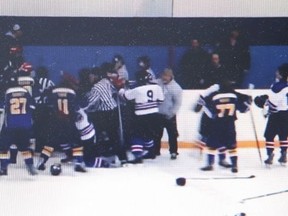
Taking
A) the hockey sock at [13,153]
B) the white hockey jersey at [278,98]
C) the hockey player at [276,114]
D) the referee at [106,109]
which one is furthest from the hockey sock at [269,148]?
the hockey sock at [13,153]

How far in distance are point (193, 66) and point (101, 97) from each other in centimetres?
42

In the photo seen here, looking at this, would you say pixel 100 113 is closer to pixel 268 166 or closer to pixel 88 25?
pixel 88 25

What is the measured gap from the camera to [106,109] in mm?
3420

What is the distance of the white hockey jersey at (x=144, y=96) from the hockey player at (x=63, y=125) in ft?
0.91

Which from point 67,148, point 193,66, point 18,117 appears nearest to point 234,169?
point 193,66

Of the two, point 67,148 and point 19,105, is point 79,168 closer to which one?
point 67,148

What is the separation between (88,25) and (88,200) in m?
0.71

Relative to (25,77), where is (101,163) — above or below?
below

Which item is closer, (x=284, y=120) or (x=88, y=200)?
(x=88, y=200)

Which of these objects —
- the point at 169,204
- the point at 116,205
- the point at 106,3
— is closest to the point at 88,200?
the point at 116,205

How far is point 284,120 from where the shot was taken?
3.52 m

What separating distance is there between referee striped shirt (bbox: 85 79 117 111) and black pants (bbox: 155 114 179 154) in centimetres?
24

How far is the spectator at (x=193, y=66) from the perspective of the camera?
3.32 meters

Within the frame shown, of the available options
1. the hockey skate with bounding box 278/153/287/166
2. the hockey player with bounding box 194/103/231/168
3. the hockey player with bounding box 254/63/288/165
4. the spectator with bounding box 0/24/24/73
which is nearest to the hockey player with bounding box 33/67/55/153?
the spectator with bounding box 0/24/24/73
